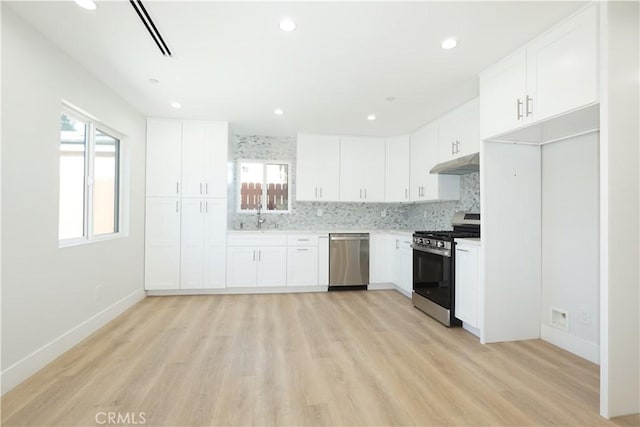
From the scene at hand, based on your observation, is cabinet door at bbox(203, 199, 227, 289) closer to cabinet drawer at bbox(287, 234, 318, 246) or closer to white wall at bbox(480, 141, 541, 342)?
cabinet drawer at bbox(287, 234, 318, 246)

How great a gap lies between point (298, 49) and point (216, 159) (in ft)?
8.08

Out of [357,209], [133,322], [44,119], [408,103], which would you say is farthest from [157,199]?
[408,103]

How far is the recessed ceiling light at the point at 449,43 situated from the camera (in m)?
2.31

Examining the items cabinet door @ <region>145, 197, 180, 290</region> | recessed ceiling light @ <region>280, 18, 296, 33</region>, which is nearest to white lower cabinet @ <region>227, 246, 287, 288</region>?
cabinet door @ <region>145, 197, 180, 290</region>

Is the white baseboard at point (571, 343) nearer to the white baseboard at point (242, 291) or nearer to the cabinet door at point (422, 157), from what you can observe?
the cabinet door at point (422, 157)

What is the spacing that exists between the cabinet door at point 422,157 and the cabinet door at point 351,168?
84 centimetres

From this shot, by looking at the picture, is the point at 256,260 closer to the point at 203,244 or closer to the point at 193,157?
the point at 203,244

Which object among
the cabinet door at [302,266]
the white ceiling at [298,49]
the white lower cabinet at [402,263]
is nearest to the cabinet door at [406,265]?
the white lower cabinet at [402,263]

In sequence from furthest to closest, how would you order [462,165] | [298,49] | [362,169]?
1. [362,169]
2. [462,165]
3. [298,49]

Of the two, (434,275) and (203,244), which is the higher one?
(203,244)

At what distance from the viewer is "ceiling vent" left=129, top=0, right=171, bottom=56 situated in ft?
6.42

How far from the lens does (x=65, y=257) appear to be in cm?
261

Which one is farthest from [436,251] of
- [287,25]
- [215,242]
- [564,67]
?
[215,242]

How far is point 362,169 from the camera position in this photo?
5180 millimetres
